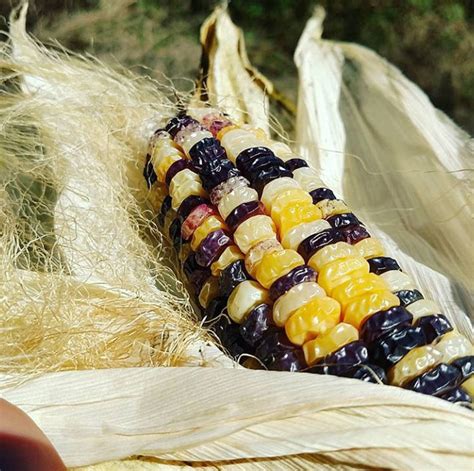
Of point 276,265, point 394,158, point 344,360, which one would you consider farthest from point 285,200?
point 394,158

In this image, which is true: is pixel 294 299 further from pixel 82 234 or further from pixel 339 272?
pixel 82 234

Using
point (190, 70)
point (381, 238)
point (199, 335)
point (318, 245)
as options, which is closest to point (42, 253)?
point (199, 335)

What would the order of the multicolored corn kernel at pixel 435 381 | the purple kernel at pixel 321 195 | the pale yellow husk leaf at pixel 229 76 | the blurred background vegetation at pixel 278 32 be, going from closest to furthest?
the multicolored corn kernel at pixel 435 381
the purple kernel at pixel 321 195
the pale yellow husk leaf at pixel 229 76
the blurred background vegetation at pixel 278 32

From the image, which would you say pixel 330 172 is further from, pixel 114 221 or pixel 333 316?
pixel 333 316

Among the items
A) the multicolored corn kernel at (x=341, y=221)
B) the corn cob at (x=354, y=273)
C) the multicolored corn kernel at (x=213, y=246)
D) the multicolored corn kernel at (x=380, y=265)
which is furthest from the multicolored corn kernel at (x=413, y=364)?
the multicolored corn kernel at (x=213, y=246)

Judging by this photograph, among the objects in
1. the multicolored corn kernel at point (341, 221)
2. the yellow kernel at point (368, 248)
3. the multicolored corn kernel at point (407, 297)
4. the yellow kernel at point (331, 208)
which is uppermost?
the yellow kernel at point (331, 208)

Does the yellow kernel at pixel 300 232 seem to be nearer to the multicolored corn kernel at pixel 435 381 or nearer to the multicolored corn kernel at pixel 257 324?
the multicolored corn kernel at pixel 257 324

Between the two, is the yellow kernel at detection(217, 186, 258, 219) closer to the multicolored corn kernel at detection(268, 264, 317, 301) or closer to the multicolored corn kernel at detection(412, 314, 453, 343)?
the multicolored corn kernel at detection(268, 264, 317, 301)
